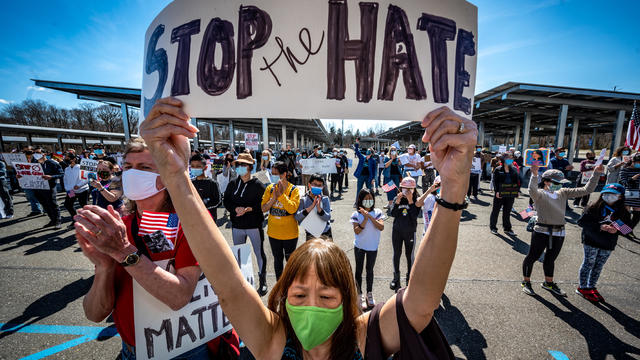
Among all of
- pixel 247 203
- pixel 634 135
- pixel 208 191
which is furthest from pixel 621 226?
pixel 634 135

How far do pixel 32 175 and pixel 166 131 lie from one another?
972 cm

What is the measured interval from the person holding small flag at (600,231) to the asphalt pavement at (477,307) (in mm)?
271

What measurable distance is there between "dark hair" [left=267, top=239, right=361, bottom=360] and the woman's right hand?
68 cm

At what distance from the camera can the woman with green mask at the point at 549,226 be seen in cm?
368

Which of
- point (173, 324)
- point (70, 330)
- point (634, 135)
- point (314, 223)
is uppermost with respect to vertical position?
point (634, 135)

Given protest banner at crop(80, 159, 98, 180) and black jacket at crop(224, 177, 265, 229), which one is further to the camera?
protest banner at crop(80, 159, 98, 180)

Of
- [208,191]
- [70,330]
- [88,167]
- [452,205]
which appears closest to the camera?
[452,205]

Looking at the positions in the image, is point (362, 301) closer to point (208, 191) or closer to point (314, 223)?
point (314, 223)

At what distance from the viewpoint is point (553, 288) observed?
385 centimetres

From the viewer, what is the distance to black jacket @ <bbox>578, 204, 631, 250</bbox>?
3480 mm

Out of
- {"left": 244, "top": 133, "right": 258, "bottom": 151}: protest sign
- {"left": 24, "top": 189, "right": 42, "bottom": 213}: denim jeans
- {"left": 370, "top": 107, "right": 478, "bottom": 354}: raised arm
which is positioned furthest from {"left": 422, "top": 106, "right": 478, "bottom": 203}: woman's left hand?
{"left": 244, "top": 133, "right": 258, "bottom": 151}: protest sign

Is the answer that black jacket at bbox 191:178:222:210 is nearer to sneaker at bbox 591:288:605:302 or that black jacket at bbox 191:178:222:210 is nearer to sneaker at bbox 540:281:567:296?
sneaker at bbox 540:281:567:296

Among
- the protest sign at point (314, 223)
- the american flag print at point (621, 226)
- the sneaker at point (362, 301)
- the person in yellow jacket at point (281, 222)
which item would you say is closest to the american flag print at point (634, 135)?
the american flag print at point (621, 226)

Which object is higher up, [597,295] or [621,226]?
[621,226]
